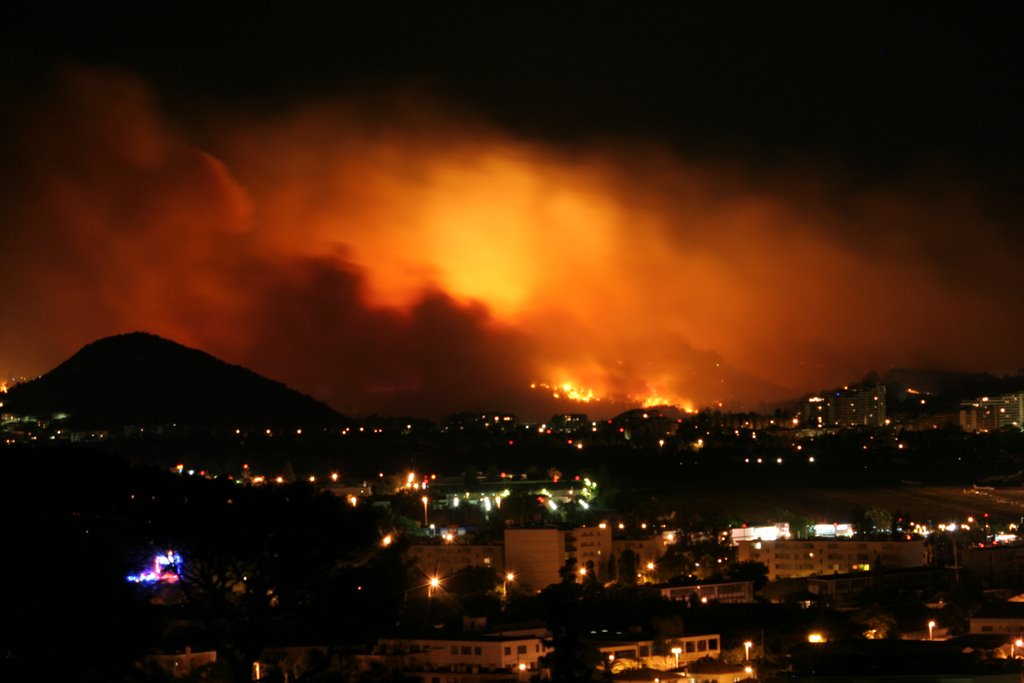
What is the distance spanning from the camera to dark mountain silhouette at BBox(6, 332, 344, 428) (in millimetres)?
54844

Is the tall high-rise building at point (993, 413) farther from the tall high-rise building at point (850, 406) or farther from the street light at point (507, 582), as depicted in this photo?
the street light at point (507, 582)

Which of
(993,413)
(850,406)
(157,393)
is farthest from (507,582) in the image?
(850,406)

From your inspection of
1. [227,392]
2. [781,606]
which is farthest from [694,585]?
[227,392]

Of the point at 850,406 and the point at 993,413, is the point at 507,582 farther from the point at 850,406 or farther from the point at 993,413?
the point at 850,406

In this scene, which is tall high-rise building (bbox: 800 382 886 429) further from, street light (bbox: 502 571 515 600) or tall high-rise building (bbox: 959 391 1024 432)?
street light (bbox: 502 571 515 600)

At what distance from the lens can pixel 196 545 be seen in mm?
9273

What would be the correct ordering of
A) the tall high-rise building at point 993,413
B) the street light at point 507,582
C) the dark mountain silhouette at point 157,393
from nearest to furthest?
the street light at point 507,582
the dark mountain silhouette at point 157,393
the tall high-rise building at point 993,413

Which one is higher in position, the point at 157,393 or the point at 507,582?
the point at 157,393

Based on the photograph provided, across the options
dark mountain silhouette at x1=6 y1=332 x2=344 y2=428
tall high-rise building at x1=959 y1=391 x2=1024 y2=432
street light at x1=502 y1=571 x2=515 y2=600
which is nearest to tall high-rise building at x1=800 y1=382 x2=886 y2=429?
tall high-rise building at x1=959 y1=391 x2=1024 y2=432

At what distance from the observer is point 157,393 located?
5747 cm

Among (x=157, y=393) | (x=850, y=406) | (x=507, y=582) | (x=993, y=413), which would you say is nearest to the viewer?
(x=507, y=582)

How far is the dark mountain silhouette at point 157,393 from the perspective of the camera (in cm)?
5484

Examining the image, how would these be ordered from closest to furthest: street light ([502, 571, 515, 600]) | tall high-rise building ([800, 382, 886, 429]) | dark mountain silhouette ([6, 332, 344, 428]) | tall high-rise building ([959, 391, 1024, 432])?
street light ([502, 571, 515, 600])
dark mountain silhouette ([6, 332, 344, 428])
tall high-rise building ([959, 391, 1024, 432])
tall high-rise building ([800, 382, 886, 429])

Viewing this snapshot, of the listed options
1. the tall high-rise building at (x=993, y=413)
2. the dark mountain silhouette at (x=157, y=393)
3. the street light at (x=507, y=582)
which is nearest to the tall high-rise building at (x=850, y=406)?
the tall high-rise building at (x=993, y=413)
